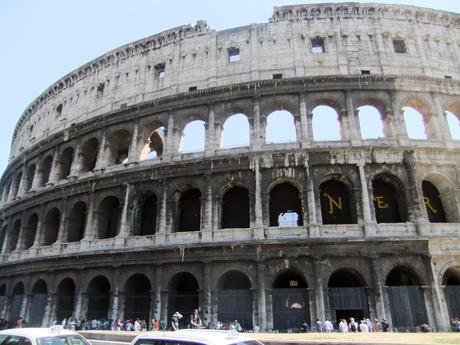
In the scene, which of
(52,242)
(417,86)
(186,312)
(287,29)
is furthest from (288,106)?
(52,242)

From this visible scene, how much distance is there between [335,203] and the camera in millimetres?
17469

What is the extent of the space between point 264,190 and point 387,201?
6.07 meters

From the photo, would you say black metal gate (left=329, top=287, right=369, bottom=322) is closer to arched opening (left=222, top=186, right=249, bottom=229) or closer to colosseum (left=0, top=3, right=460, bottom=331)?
colosseum (left=0, top=3, right=460, bottom=331)

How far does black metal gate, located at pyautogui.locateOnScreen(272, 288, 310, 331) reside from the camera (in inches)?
592

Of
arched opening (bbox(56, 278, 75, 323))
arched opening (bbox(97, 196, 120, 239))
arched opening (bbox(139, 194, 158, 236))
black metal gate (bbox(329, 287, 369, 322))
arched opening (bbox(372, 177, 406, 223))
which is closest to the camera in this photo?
black metal gate (bbox(329, 287, 369, 322))

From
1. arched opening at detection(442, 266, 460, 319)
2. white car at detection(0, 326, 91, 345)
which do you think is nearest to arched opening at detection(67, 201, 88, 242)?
white car at detection(0, 326, 91, 345)

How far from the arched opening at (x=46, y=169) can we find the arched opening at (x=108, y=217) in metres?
7.15

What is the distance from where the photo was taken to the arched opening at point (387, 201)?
16984mm

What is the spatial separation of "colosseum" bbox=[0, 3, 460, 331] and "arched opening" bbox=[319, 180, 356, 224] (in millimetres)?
72

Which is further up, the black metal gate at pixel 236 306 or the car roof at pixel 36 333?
the black metal gate at pixel 236 306

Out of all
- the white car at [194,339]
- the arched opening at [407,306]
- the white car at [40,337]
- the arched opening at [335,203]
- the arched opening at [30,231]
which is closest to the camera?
the white car at [194,339]

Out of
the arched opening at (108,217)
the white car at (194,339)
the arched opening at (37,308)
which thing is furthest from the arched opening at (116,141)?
the white car at (194,339)

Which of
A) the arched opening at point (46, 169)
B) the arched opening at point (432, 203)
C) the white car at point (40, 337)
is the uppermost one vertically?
the arched opening at point (46, 169)

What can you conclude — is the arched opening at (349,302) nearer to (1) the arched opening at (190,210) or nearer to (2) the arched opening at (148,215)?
(1) the arched opening at (190,210)
